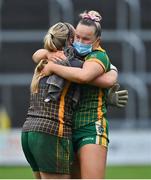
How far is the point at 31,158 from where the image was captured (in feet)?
21.1

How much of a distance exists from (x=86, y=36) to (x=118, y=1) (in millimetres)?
12762

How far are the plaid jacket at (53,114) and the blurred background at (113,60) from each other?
9774mm

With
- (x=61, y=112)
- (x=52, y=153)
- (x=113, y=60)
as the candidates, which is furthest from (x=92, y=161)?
(x=113, y=60)

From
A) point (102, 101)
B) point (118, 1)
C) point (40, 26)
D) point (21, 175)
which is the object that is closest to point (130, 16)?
point (118, 1)

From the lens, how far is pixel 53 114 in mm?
6254

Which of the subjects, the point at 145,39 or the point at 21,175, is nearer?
the point at 21,175

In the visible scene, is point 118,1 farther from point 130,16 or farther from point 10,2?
point 10,2

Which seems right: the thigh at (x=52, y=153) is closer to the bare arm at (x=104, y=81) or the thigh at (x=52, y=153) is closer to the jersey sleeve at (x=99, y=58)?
the bare arm at (x=104, y=81)

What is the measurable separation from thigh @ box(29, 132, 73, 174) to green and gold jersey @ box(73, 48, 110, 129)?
20 centimetres

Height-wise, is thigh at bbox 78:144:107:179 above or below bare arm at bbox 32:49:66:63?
below

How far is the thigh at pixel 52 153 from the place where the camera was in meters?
6.22

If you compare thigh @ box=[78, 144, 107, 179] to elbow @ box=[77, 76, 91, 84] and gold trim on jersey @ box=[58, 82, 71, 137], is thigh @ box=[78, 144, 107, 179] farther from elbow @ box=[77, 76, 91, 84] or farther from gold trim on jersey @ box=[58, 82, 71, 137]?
elbow @ box=[77, 76, 91, 84]

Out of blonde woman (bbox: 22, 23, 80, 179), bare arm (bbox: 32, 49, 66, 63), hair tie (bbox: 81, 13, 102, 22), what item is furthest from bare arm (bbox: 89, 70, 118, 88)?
hair tie (bbox: 81, 13, 102, 22)

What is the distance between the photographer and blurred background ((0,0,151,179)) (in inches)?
679
